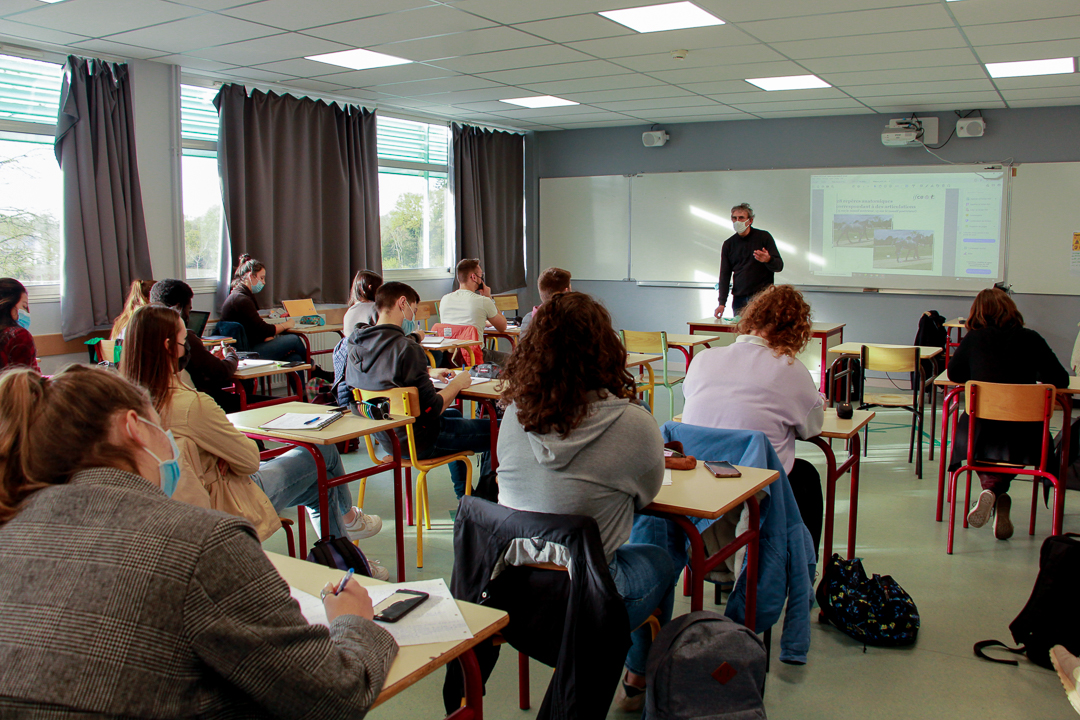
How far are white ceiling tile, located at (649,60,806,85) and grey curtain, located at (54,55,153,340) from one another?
3.80 meters

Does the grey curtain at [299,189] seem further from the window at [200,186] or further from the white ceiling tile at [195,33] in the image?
the white ceiling tile at [195,33]

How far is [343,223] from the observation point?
7312 millimetres

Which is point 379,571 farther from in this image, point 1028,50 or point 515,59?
point 1028,50

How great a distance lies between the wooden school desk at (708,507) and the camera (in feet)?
6.56

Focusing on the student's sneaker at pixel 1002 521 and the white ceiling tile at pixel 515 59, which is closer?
the student's sneaker at pixel 1002 521

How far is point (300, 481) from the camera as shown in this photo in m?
3.00

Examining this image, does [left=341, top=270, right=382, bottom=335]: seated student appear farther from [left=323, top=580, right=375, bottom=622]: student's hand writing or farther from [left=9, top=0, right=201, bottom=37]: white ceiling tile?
[left=323, top=580, right=375, bottom=622]: student's hand writing

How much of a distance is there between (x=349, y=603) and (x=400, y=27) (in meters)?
4.17

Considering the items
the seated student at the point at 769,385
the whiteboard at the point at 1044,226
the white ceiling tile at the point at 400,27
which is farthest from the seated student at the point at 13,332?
the whiteboard at the point at 1044,226

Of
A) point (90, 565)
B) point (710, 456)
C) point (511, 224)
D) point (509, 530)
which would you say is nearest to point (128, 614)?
point (90, 565)

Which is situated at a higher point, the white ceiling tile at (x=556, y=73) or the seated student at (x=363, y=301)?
the white ceiling tile at (x=556, y=73)

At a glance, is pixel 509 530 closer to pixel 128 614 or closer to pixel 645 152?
pixel 128 614

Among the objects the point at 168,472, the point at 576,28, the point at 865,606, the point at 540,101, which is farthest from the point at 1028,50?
the point at 168,472

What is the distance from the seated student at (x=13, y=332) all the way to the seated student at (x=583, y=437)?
3149mm
